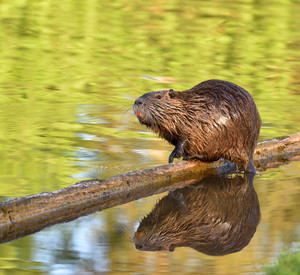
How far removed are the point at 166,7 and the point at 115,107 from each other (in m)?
10.9

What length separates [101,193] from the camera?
5.68 m

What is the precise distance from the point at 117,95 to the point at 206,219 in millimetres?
5289

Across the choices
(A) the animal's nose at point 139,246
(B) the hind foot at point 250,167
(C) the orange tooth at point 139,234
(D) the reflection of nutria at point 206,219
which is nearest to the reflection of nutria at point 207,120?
(B) the hind foot at point 250,167

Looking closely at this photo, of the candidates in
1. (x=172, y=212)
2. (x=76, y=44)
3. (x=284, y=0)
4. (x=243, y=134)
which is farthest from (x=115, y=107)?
(x=284, y=0)

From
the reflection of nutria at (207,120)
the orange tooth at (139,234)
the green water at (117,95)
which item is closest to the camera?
the green water at (117,95)

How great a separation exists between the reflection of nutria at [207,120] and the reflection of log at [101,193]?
20cm

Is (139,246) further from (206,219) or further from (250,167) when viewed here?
(250,167)

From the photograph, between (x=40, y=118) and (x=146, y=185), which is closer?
(x=146, y=185)

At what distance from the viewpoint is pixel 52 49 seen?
563 inches

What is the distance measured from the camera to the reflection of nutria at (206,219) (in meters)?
5.19

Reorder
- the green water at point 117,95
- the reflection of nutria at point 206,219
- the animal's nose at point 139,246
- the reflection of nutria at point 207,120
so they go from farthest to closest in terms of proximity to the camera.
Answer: the reflection of nutria at point 207,120 < the reflection of nutria at point 206,219 < the animal's nose at point 139,246 < the green water at point 117,95

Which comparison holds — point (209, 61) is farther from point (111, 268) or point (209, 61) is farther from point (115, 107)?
point (111, 268)

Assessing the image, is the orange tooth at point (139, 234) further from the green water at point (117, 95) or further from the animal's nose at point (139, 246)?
the animal's nose at point (139, 246)

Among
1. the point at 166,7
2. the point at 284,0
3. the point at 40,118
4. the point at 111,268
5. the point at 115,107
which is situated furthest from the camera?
the point at 284,0
